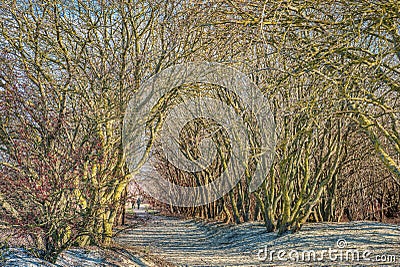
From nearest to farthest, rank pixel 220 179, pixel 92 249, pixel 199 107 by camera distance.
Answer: pixel 92 249 < pixel 199 107 < pixel 220 179

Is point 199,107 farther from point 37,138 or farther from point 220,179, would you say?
point 37,138

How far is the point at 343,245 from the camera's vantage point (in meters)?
8.73

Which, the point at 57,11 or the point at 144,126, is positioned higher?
the point at 57,11

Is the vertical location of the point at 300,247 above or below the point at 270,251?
above

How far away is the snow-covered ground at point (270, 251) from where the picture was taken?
7285 millimetres

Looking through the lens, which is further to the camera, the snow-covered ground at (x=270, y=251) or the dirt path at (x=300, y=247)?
the dirt path at (x=300, y=247)

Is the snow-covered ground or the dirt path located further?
the dirt path

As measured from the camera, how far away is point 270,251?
381 inches

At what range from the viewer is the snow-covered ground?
287 inches

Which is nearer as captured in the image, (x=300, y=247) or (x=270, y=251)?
(x=300, y=247)

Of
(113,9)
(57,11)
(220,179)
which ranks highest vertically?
(113,9)


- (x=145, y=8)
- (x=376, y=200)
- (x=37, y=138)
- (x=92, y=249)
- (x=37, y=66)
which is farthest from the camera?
(x=376, y=200)

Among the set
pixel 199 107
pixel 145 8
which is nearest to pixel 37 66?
pixel 145 8

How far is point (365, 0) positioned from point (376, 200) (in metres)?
13.7
